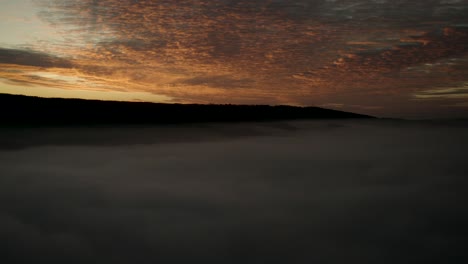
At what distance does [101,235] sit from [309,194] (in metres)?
10.2

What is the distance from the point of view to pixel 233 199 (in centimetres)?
1673

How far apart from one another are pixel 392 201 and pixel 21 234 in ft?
45.0

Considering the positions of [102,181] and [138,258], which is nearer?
[138,258]

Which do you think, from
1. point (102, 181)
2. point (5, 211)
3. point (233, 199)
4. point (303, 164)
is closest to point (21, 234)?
point (5, 211)

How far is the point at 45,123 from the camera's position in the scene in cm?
6450

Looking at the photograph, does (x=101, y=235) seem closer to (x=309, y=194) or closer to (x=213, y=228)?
(x=213, y=228)

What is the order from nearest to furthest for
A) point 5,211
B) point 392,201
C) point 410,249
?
point 410,249 < point 5,211 < point 392,201

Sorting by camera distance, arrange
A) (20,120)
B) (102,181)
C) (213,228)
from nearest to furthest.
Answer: (213,228) → (102,181) → (20,120)

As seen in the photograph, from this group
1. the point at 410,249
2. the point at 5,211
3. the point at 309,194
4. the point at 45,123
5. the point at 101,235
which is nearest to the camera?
Answer: the point at 410,249

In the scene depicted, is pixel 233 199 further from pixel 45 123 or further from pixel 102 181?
pixel 45 123

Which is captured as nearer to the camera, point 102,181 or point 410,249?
point 410,249

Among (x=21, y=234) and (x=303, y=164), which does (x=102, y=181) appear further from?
(x=303, y=164)

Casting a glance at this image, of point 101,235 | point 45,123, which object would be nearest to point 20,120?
point 45,123

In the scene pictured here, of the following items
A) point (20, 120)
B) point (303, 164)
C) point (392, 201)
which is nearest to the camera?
point (392, 201)
